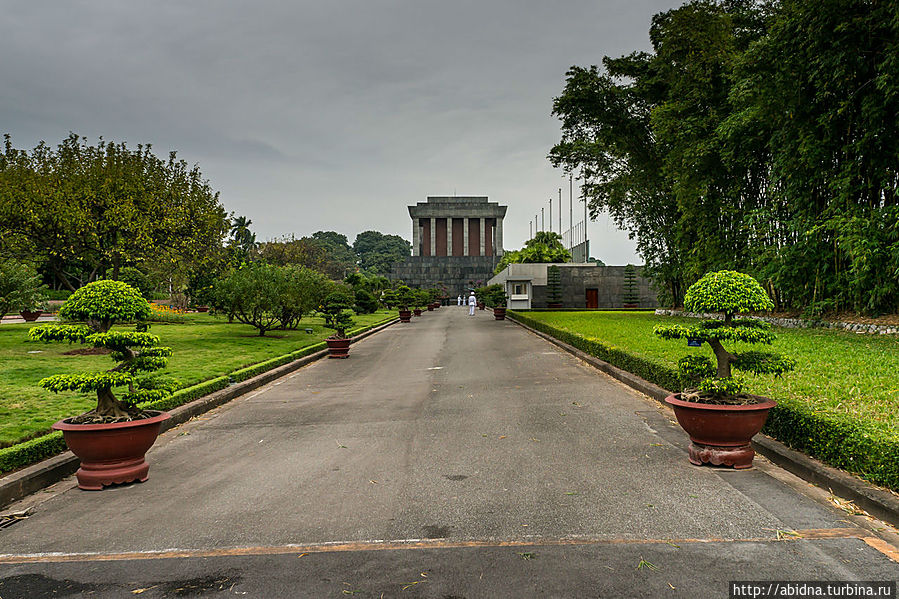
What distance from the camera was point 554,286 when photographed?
4756 centimetres

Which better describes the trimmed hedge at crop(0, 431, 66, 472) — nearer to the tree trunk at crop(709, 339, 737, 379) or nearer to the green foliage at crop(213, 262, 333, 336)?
the tree trunk at crop(709, 339, 737, 379)

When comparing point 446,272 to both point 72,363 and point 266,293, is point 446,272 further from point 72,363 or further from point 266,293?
point 72,363

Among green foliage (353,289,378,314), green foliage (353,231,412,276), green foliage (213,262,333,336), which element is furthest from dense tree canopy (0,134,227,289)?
green foliage (353,231,412,276)

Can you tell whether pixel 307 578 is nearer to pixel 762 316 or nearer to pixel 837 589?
pixel 837 589

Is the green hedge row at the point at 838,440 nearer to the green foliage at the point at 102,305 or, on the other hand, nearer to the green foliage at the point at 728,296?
the green foliage at the point at 728,296

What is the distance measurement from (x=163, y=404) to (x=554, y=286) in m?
41.9

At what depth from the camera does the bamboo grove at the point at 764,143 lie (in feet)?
48.9

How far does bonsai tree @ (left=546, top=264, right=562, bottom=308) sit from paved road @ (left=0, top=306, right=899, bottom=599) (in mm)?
40257

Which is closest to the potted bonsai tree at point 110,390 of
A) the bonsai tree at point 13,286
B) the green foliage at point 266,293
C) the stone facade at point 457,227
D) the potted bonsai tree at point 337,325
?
the potted bonsai tree at point 337,325

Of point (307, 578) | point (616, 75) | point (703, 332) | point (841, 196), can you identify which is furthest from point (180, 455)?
point (616, 75)

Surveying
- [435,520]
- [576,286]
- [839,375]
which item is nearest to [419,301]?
[576,286]

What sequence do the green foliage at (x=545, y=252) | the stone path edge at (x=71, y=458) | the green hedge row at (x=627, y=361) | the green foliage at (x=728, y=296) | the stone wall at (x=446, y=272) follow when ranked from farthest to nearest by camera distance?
the stone wall at (x=446, y=272) → the green foliage at (x=545, y=252) → the green hedge row at (x=627, y=361) → the green foliage at (x=728, y=296) → the stone path edge at (x=71, y=458)

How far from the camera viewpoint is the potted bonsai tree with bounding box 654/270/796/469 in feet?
16.5

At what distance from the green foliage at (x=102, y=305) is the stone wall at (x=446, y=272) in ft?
274
